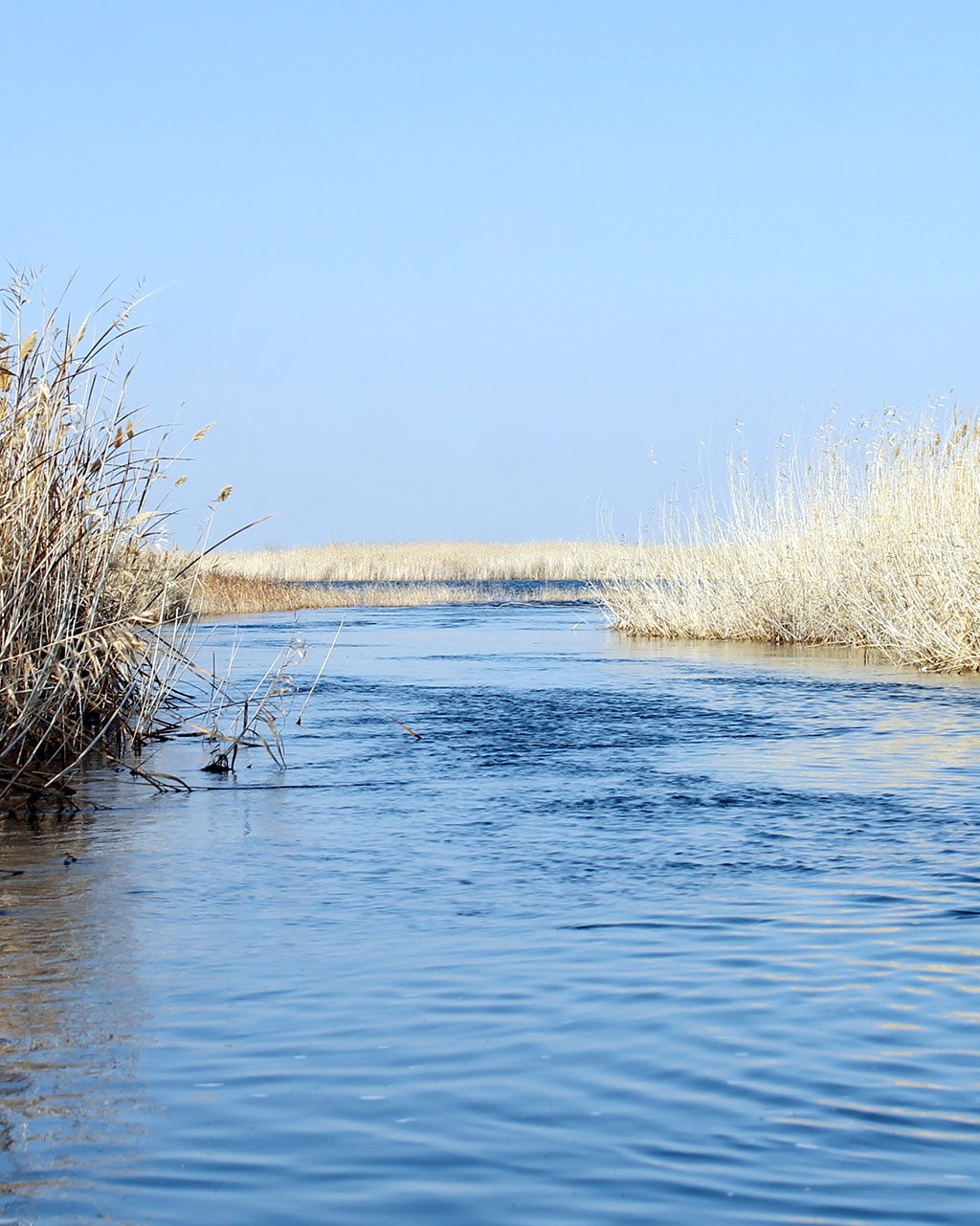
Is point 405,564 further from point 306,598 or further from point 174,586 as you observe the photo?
point 174,586

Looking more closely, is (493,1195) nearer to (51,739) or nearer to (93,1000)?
(93,1000)

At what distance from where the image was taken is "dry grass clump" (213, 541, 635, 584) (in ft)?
141

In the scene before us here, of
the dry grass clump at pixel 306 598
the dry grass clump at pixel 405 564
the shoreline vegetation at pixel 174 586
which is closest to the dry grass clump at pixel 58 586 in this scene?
the shoreline vegetation at pixel 174 586

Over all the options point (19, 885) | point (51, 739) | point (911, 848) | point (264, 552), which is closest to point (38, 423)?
point (51, 739)

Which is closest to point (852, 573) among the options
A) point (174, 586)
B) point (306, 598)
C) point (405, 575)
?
point (174, 586)

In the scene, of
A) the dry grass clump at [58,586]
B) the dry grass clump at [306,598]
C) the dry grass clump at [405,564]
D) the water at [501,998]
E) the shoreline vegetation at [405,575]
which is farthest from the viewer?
the dry grass clump at [405,564]

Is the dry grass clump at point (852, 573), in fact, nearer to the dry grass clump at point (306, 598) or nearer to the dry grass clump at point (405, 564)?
the dry grass clump at point (306, 598)

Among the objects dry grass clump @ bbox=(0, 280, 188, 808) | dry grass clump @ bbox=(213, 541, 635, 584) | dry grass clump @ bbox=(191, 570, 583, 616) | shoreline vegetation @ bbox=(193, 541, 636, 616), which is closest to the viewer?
dry grass clump @ bbox=(0, 280, 188, 808)

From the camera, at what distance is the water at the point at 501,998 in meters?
2.20

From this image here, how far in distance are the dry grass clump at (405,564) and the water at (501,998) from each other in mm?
35087

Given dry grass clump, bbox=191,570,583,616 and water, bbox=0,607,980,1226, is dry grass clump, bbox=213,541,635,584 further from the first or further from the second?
water, bbox=0,607,980,1226

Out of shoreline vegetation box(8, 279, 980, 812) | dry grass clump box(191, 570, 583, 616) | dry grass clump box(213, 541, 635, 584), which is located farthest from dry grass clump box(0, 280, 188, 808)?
dry grass clump box(213, 541, 635, 584)

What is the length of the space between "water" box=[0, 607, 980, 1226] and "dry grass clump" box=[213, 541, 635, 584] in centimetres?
3509

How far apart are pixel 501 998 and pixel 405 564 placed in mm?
40511
